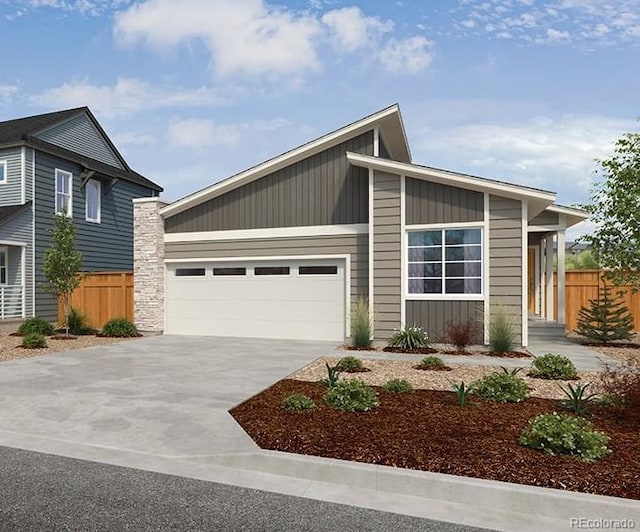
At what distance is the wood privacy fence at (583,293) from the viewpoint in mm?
13742

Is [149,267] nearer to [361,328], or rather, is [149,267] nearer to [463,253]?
[361,328]

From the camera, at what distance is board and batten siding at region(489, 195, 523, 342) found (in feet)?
34.2

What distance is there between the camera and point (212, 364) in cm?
888

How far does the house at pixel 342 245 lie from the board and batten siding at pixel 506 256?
2 centimetres

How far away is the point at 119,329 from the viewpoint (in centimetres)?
1333

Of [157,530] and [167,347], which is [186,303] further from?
[157,530]

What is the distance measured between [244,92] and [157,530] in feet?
50.3

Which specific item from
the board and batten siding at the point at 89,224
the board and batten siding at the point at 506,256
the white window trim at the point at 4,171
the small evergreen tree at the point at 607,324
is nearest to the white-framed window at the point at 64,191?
the board and batten siding at the point at 89,224

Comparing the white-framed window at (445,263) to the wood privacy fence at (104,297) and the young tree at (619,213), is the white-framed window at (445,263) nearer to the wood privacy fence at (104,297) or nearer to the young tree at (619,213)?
the young tree at (619,213)

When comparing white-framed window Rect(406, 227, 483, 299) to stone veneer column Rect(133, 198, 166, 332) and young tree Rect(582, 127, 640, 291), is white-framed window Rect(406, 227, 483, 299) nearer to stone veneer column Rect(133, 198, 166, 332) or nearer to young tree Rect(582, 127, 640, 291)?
young tree Rect(582, 127, 640, 291)

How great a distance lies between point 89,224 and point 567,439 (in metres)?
18.9

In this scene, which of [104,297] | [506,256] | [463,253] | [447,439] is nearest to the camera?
[447,439]

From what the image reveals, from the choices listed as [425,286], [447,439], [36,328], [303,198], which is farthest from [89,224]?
[447,439]

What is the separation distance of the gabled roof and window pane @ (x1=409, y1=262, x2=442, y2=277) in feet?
13.0
